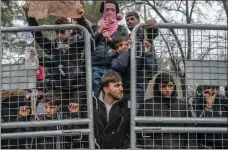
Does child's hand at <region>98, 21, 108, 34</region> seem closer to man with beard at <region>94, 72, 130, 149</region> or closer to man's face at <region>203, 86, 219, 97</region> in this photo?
man with beard at <region>94, 72, 130, 149</region>

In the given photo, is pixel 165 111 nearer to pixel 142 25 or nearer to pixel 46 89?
pixel 142 25

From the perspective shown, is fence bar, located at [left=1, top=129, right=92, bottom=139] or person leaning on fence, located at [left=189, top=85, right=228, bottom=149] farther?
person leaning on fence, located at [left=189, top=85, right=228, bottom=149]

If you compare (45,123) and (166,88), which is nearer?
(45,123)

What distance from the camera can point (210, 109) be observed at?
5.37 metres

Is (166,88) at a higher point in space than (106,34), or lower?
lower

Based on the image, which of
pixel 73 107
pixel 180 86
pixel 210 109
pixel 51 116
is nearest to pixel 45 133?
pixel 51 116

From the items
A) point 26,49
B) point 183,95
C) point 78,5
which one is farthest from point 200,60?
A: point 26,49

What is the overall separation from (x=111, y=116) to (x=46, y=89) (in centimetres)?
64

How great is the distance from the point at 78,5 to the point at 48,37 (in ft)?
1.71

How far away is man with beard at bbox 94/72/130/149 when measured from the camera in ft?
17.5

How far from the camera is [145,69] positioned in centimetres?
530

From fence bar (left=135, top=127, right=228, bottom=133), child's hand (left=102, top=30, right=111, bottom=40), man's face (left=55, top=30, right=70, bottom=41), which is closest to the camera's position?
fence bar (left=135, top=127, right=228, bottom=133)

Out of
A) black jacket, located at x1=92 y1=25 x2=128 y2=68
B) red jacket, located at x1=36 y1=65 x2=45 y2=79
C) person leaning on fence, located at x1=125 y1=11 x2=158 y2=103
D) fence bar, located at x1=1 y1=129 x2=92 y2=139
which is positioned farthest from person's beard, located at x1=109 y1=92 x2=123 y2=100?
red jacket, located at x1=36 y1=65 x2=45 y2=79

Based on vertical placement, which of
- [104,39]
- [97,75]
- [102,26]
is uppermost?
[102,26]
